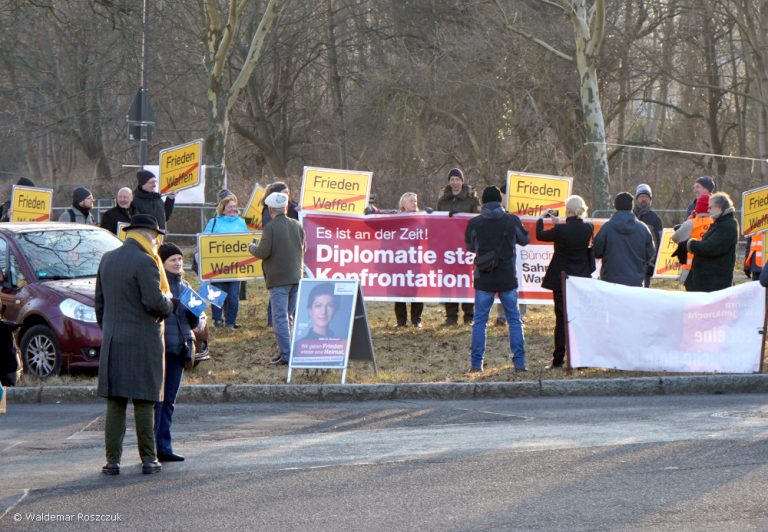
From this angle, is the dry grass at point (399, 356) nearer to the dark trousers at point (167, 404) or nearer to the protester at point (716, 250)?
the protester at point (716, 250)

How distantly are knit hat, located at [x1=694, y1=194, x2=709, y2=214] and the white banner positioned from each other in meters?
2.10

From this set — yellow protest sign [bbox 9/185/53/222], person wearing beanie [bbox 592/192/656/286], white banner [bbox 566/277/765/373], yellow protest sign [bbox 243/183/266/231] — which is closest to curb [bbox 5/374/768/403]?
white banner [bbox 566/277/765/373]

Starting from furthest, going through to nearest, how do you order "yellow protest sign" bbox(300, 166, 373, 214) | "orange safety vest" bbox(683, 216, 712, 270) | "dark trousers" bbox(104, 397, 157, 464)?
"yellow protest sign" bbox(300, 166, 373, 214)
"orange safety vest" bbox(683, 216, 712, 270)
"dark trousers" bbox(104, 397, 157, 464)

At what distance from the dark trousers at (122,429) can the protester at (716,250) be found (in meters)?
6.93

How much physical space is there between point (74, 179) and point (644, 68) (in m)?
22.4

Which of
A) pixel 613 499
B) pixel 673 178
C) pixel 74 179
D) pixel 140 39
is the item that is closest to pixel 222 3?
pixel 140 39

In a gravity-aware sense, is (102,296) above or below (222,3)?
below

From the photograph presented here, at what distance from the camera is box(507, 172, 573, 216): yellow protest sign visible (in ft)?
54.1

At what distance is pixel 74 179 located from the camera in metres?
46.4

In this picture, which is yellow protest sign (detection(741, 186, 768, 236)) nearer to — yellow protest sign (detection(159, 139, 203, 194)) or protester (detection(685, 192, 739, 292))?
protester (detection(685, 192, 739, 292))

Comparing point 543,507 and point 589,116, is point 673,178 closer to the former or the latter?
point 589,116

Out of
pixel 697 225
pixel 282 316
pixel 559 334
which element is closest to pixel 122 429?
pixel 282 316

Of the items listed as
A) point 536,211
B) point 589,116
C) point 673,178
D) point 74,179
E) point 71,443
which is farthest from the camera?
point 74,179

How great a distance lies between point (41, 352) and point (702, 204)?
7807 mm
